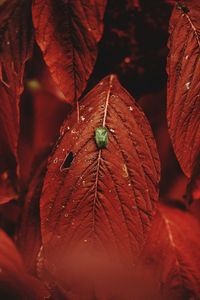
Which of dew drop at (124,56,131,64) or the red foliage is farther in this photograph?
dew drop at (124,56,131,64)

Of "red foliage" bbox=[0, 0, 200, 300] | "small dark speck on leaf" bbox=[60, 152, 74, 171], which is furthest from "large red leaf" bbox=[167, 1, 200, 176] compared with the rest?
"small dark speck on leaf" bbox=[60, 152, 74, 171]

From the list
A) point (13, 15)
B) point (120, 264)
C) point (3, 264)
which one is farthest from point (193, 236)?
point (13, 15)

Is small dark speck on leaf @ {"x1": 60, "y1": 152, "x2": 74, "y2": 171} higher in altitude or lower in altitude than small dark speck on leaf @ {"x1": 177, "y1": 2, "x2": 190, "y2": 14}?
lower

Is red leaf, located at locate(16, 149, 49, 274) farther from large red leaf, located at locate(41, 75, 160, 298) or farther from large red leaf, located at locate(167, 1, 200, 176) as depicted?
large red leaf, located at locate(167, 1, 200, 176)

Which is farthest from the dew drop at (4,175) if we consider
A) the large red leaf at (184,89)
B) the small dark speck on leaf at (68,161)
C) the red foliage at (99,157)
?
the large red leaf at (184,89)

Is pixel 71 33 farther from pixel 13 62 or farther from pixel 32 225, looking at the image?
pixel 32 225

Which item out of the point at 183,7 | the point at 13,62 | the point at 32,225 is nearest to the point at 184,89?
the point at 183,7
